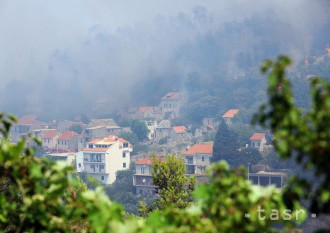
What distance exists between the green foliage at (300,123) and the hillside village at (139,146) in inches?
4303

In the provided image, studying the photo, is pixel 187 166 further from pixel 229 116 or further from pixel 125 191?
pixel 229 116

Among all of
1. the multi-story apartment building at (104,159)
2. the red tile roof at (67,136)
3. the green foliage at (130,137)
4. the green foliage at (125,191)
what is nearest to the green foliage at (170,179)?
the green foliage at (125,191)

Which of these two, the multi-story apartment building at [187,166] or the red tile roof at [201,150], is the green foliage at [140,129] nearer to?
the multi-story apartment building at [187,166]

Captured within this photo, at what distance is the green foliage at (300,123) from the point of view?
349cm

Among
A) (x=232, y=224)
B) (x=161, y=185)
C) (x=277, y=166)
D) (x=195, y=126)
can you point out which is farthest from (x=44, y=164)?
(x=195, y=126)

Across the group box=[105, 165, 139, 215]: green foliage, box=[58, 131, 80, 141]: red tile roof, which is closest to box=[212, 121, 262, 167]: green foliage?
box=[105, 165, 139, 215]: green foliage

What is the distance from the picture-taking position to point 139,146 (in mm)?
162375

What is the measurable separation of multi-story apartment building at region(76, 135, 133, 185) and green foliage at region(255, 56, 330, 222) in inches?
5419

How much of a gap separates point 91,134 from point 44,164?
16583cm

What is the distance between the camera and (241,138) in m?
150

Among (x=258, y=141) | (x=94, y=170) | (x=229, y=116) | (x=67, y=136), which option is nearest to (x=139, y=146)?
(x=67, y=136)

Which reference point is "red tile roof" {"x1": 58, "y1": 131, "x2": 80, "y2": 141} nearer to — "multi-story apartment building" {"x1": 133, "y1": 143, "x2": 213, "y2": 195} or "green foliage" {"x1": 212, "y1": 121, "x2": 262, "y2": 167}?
"multi-story apartment building" {"x1": 133, "y1": 143, "x2": 213, "y2": 195}

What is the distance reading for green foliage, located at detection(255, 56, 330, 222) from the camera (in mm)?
3490

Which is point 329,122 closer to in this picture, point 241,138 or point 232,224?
point 232,224
